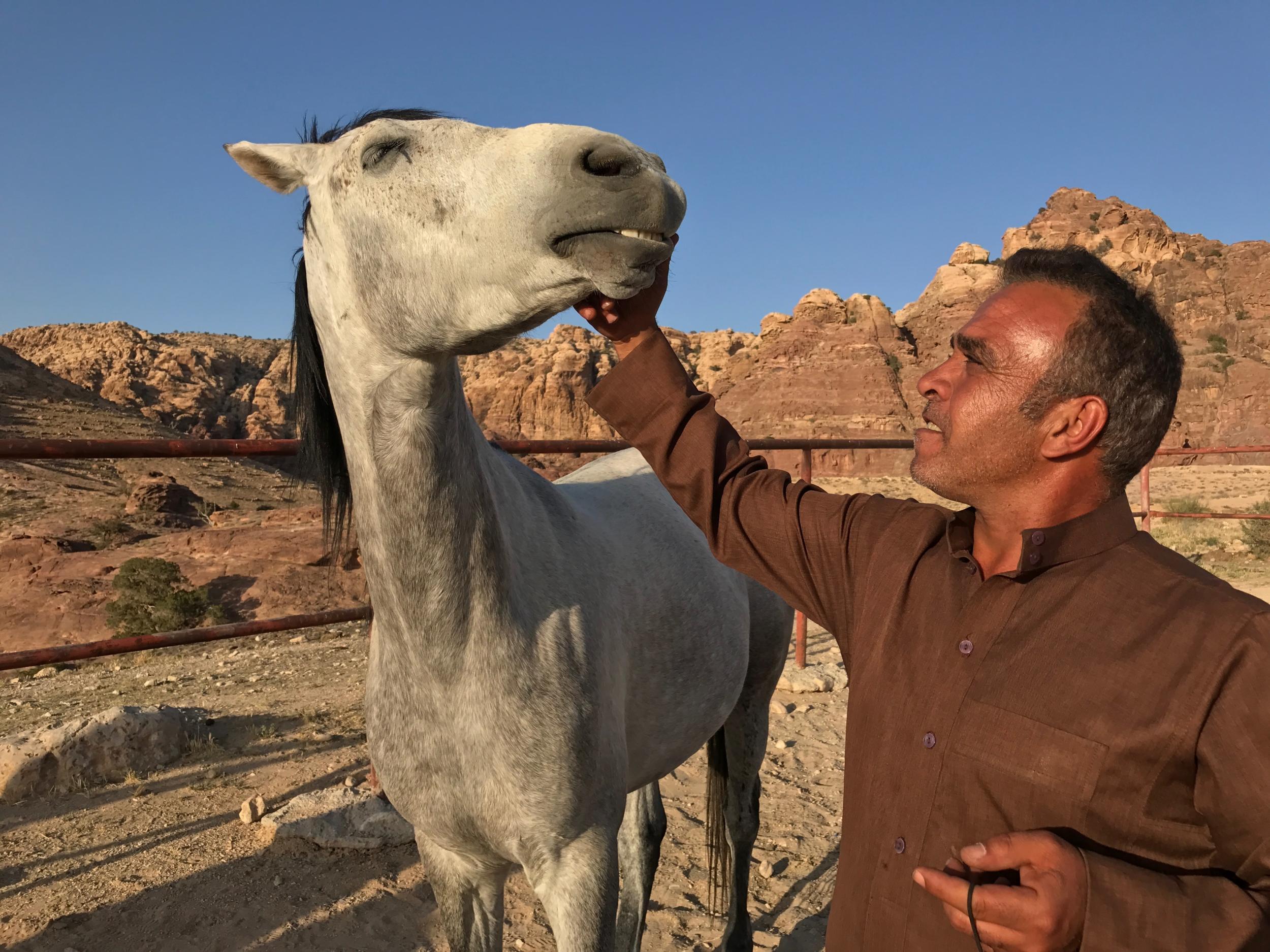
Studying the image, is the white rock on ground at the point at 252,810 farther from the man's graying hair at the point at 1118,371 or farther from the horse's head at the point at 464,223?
the man's graying hair at the point at 1118,371

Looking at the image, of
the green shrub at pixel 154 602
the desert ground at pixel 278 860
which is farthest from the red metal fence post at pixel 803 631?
the green shrub at pixel 154 602

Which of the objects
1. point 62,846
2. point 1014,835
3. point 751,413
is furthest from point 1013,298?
point 751,413

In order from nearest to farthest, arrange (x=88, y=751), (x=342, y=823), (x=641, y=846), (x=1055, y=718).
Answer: (x=1055, y=718), (x=641, y=846), (x=342, y=823), (x=88, y=751)

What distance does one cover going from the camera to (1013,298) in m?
1.17

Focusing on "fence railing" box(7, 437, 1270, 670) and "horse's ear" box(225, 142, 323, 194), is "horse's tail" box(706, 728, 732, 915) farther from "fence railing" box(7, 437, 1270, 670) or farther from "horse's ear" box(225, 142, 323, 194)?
"horse's ear" box(225, 142, 323, 194)

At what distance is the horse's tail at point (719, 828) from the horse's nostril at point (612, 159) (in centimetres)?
239

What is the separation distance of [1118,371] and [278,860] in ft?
11.5

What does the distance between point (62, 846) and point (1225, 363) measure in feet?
219

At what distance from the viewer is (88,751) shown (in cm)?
382

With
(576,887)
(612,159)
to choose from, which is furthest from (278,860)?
(612,159)

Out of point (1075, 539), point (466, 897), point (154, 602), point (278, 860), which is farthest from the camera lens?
point (154, 602)

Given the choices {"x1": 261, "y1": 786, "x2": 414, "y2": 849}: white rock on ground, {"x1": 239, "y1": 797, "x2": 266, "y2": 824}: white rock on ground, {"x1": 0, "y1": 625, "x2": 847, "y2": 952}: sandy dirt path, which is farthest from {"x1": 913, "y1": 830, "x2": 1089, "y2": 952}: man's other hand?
{"x1": 239, "y1": 797, "x2": 266, "y2": 824}: white rock on ground

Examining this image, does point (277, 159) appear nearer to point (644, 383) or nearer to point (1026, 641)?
point (644, 383)

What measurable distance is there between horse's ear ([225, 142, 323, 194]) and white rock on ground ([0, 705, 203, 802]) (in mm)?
3429
